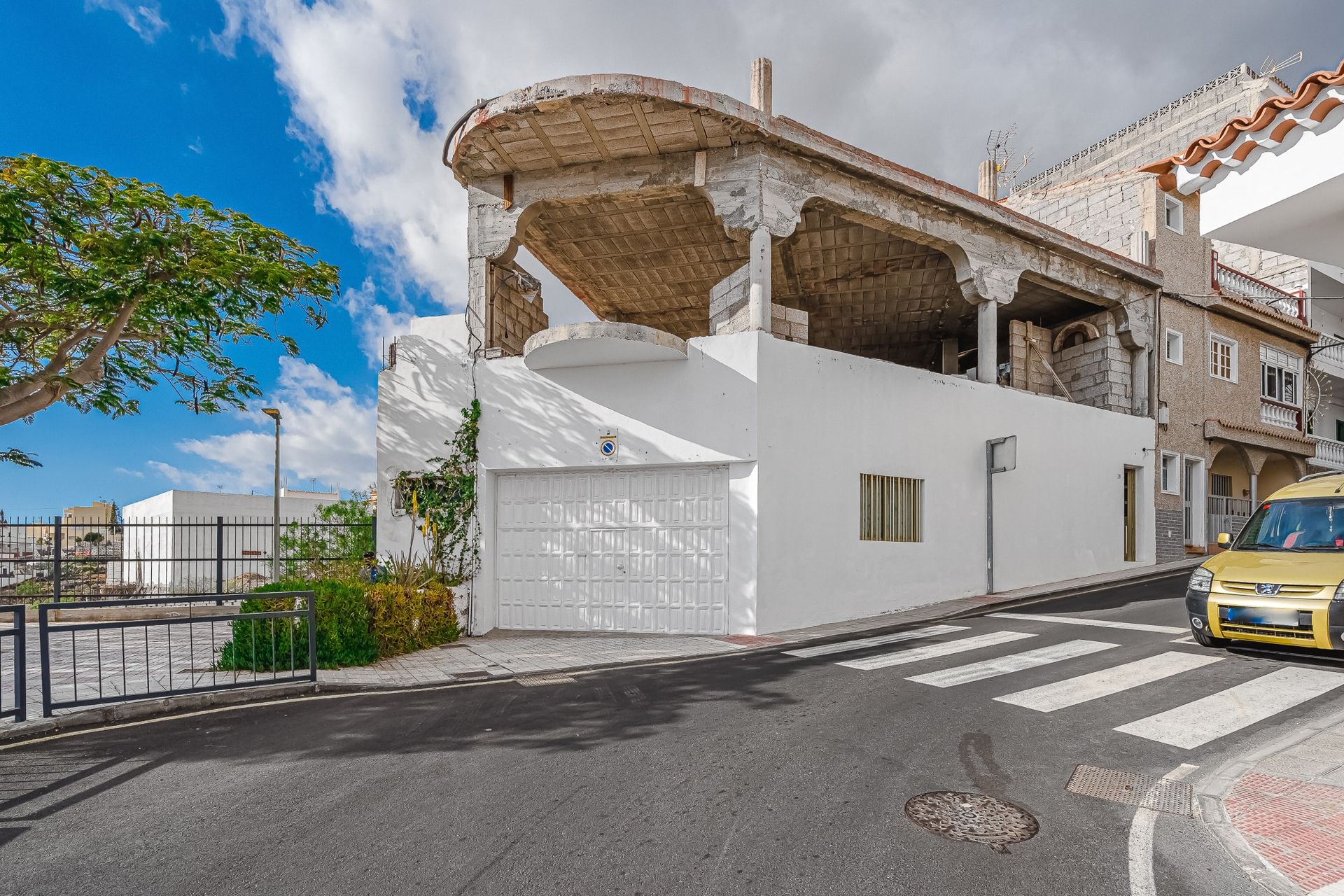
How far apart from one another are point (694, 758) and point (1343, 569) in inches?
252

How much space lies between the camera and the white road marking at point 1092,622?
9.53 meters

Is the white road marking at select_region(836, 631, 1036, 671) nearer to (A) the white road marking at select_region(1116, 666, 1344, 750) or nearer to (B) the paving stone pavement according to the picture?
(A) the white road marking at select_region(1116, 666, 1344, 750)

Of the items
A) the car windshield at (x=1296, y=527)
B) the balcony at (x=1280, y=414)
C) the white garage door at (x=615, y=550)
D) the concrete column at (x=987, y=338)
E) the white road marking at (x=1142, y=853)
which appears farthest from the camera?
the balcony at (x=1280, y=414)

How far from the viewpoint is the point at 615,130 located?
11.1 metres

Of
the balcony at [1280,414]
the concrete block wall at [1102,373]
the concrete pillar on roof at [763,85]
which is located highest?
the concrete pillar on roof at [763,85]

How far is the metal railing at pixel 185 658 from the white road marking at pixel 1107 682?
7.13 meters

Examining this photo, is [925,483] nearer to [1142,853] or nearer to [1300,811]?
[1300,811]

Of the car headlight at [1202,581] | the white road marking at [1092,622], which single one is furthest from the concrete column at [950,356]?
the car headlight at [1202,581]

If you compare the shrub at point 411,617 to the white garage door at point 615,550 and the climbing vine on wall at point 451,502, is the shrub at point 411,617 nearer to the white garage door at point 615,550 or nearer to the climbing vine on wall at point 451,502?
the climbing vine on wall at point 451,502

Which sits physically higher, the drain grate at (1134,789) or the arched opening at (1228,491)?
the arched opening at (1228,491)

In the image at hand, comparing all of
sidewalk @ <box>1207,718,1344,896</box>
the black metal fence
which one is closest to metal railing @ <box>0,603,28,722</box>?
the black metal fence

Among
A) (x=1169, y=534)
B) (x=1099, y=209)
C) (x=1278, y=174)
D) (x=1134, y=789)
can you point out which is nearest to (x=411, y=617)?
(x=1134, y=789)

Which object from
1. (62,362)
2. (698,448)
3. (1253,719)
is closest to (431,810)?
(1253,719)

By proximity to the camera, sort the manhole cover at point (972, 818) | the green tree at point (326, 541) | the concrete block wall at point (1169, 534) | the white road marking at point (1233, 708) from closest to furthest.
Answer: the manhole cover at point (972, 818) < the white road marking at point (1233, 708) < the green tree at point (326, 541) < the concrete block wall at point (1169, 534)
